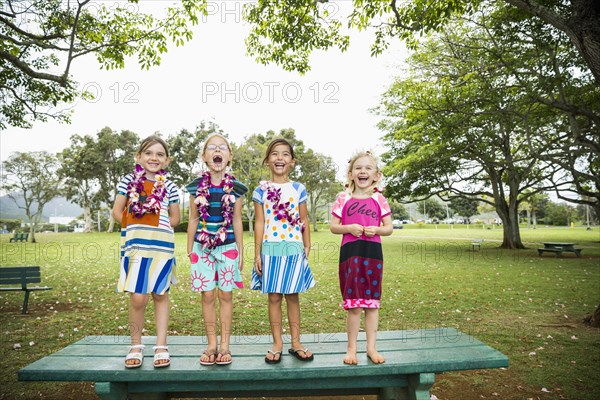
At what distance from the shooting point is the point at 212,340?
3066 mm

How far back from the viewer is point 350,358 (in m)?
2.93

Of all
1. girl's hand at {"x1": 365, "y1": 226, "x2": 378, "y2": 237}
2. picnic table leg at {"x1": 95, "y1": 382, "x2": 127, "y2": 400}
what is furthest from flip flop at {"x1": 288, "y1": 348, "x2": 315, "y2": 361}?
picnic table leg at {"x1": 95, "y1": 382, "x2": 127, "y2": 400}

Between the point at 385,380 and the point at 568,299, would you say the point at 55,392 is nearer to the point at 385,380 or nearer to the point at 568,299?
the point at 385,380

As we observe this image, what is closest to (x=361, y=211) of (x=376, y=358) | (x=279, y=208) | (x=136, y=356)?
(x=279, y=208)

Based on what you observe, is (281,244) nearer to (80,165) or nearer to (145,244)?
(145,244)

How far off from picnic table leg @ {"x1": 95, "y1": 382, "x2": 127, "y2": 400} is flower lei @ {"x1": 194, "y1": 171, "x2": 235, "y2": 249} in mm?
1187

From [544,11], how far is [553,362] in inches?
188

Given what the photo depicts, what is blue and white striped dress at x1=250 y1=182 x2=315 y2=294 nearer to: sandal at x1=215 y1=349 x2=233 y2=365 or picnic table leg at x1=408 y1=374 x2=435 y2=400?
sandal at x1=215 y1=349 x2=233 y2=365

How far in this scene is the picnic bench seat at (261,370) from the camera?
276 cm

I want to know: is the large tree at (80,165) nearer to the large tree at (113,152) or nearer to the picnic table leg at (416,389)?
the large tree at (113,152)

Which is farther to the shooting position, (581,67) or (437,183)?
(437,183)

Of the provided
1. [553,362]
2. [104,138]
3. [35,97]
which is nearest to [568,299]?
[553,362]

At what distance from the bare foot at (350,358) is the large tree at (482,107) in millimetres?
9770

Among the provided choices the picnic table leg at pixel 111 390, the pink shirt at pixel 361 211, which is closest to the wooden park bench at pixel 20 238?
the picnic table leg at pixel 111 390
